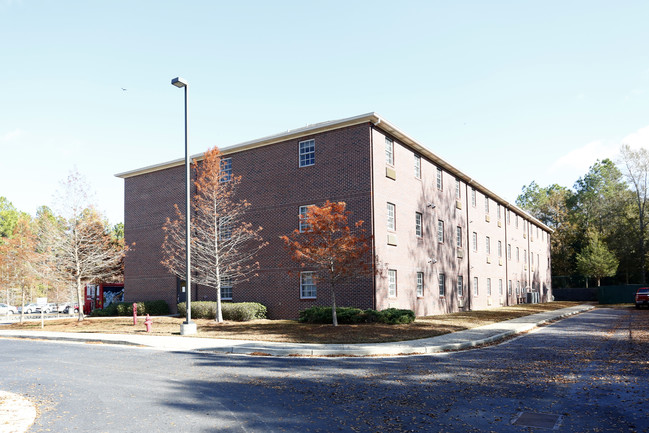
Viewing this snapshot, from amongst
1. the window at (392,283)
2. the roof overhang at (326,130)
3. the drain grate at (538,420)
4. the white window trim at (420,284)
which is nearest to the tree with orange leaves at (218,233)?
the roof overhang at (326,130)

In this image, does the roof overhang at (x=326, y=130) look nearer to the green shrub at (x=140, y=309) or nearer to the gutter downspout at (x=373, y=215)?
the gutter downspout at (x=373, y=215)

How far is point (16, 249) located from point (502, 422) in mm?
32080

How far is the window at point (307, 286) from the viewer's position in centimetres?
2458

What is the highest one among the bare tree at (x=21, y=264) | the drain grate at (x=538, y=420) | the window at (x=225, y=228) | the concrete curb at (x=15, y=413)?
the window at (x=225, y=228)

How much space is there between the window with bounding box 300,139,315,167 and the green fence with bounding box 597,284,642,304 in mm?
42873

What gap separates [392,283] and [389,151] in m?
6.71

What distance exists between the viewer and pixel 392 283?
80.7 feet

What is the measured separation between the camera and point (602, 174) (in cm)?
8662

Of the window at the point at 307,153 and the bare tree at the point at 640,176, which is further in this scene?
the bare tree at the point at 640,176

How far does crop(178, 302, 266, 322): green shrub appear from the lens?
79.3ft

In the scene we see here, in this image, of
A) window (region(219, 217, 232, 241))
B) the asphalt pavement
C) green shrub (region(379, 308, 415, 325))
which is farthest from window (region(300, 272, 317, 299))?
the asphalt pavement

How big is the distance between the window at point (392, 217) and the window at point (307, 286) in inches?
185

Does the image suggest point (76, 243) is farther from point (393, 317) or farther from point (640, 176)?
point (640, 176)

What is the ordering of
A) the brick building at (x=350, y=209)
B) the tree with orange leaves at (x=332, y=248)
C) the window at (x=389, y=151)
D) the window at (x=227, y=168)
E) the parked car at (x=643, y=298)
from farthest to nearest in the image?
the parked car at (x=643, y=298) → the window at (x=227, y=168) → the window at (x=389, y=151) → the brick building at (x=350, y=209) → the tree with orange leaves at (x=332, y=248)
